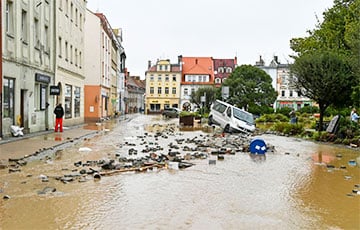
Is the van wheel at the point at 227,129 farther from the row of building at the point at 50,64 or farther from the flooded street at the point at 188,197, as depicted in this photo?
the flooded street at the point at 188,197

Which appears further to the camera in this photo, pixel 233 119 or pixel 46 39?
pixel 233 119

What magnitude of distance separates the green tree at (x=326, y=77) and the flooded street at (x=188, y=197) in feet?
36.8

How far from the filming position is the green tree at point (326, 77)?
77.3ft

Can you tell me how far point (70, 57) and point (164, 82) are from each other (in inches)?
2671

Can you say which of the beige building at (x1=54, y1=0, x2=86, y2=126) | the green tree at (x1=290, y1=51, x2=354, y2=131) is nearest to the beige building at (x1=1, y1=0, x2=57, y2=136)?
the beige building at (x1=54, y1=0, x2=86, y2=126)

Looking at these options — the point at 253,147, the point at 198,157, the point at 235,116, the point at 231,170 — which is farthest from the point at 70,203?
the point at 235,116

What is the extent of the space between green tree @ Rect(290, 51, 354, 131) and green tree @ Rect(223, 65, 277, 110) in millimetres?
31824

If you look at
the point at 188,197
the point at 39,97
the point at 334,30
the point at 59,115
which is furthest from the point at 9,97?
the point at 334,30

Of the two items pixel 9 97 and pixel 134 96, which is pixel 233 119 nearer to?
pixel 9 97

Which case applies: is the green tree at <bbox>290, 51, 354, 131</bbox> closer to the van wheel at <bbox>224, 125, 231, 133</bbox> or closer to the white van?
the white van

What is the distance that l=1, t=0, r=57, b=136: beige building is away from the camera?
19.4 m

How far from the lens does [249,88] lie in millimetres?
57594

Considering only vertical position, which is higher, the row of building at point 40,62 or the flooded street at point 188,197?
the row of building at point 40,62

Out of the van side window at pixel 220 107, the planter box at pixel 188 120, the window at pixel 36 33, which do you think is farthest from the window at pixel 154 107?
the window at pixel 36 33
